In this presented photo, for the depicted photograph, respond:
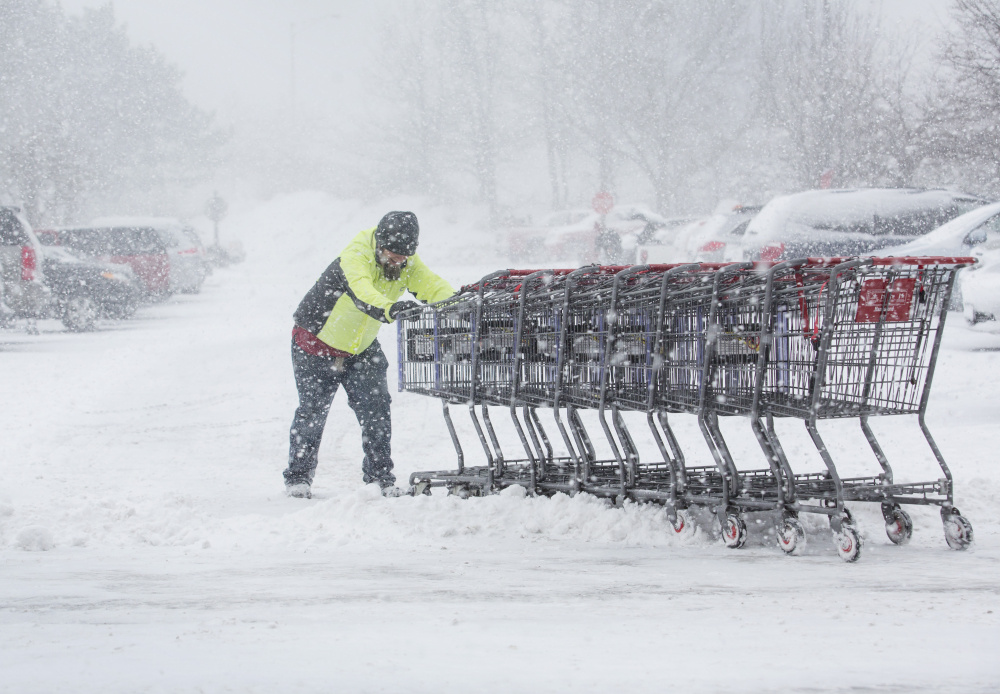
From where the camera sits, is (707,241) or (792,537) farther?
(707,241)

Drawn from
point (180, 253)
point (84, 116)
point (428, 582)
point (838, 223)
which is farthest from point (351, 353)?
point (84, 116)

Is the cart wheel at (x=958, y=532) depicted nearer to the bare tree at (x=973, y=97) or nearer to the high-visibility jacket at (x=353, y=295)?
the high-visibility jacket at (x=353, y=295)

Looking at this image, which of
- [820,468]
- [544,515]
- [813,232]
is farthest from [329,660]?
[813,232]

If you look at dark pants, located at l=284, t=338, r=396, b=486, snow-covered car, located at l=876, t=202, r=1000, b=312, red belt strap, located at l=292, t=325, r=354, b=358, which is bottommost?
dark pants, located at l=284, t=338, r=396, b=486

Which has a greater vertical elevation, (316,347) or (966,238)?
(966,238)

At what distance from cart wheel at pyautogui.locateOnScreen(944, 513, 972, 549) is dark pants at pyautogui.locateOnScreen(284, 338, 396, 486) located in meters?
2.97

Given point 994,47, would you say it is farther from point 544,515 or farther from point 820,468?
point 544,515

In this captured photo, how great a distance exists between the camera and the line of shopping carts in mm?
4969

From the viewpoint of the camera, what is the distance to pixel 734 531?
5137 millimetres

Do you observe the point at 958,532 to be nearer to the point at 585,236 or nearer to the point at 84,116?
the point at 585,236

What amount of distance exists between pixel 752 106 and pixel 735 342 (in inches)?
1467

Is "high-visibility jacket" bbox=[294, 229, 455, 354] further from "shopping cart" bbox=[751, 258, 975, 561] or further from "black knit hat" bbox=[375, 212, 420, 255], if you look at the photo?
"shopping cart" bbox=[751, 258, 975, 561]

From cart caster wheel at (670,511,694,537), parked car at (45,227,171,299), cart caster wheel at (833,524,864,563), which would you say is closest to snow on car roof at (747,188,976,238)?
cart caster wheel at (670,511,694,537)

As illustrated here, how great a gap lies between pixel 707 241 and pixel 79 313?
9478 millimetres
